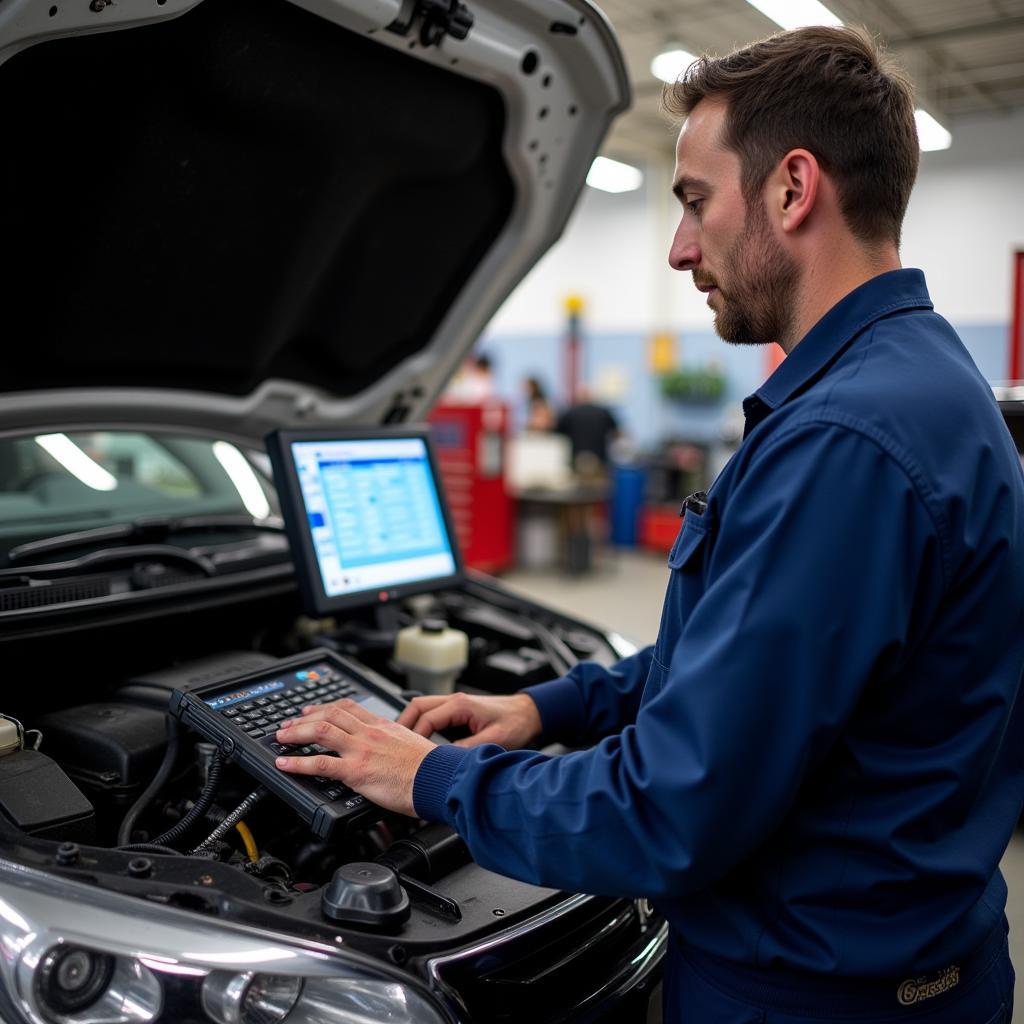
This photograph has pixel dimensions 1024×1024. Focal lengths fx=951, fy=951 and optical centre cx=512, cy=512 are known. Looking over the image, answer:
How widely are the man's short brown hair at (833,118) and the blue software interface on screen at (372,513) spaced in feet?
3.03

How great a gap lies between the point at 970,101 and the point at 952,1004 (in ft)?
31.2

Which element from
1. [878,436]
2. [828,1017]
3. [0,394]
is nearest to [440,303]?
[0,394]

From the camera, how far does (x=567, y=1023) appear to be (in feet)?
3.61

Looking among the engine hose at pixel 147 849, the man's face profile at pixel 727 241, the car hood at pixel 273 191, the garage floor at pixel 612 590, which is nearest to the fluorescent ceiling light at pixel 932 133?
the garage floor at pixel 612 590

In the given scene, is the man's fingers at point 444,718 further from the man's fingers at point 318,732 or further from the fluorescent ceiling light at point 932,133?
the fluorescent ceiling light at point 932,133

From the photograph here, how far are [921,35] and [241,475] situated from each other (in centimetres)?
703

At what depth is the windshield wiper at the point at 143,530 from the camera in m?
1.65

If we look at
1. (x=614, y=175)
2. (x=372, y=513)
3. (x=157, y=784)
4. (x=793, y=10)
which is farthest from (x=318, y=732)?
(x=614, y=175)

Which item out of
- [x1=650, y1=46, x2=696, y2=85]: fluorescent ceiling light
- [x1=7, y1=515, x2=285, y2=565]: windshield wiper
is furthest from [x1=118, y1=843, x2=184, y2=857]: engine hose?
[x1=650, y1=46, x2=696, y2=85]: fluorescent ceiling light

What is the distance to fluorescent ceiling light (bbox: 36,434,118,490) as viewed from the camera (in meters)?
1.83

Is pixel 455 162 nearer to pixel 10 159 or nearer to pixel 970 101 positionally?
pixel 10 159

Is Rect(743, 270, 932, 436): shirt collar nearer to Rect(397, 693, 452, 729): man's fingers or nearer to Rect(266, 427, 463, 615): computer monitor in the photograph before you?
Rect(397, 693, 452, 729): man's fingers

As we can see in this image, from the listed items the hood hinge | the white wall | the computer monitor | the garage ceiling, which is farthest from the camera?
the white wall

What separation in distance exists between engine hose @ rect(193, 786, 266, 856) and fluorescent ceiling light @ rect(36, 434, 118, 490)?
948 millimetres
